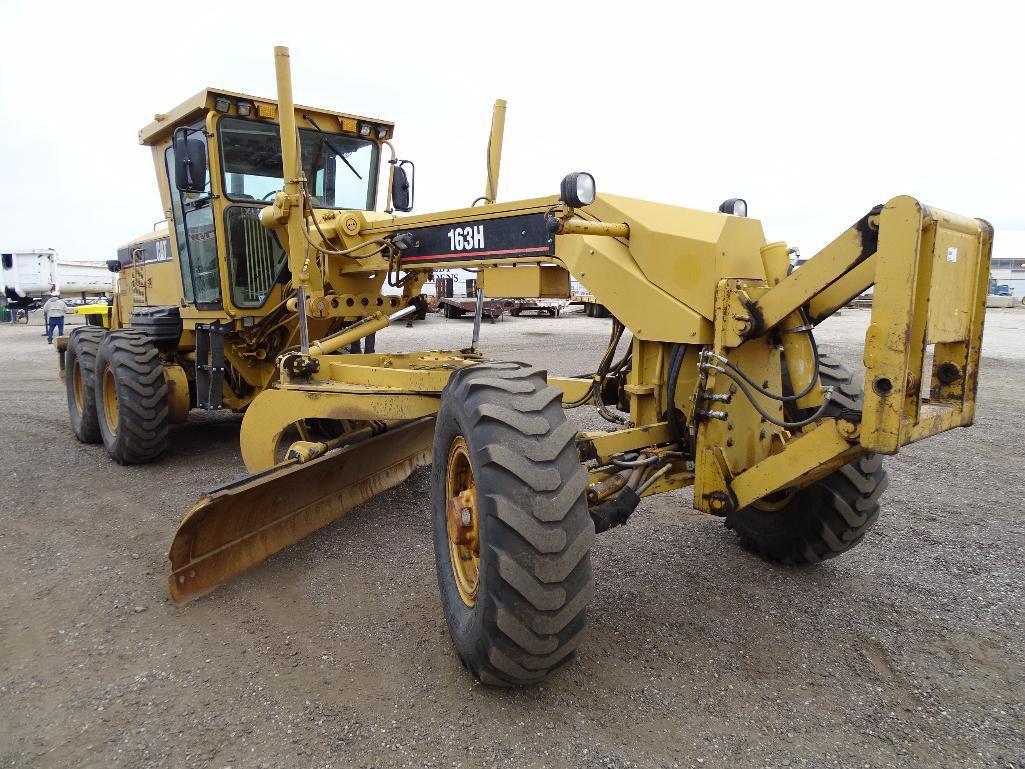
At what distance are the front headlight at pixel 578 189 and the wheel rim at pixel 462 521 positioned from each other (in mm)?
1123

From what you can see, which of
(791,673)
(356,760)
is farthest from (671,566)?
(356,760)

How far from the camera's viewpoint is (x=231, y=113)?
5578 mm

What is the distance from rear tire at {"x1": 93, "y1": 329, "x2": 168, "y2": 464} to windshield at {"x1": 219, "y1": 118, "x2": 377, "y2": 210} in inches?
62.3

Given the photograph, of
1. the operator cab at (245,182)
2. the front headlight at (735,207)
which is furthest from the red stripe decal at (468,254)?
the operator cab at (245,182)

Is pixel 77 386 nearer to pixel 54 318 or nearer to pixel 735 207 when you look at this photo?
pixel 735 207

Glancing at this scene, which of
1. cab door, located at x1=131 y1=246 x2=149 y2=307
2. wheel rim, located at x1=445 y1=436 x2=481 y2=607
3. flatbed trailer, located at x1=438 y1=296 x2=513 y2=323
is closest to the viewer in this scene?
wheel rim, located at x1=445 y1=436 x2=481 y2=607

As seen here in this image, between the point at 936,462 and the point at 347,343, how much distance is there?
5.15 meters

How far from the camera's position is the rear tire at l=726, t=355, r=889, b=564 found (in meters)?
3.53

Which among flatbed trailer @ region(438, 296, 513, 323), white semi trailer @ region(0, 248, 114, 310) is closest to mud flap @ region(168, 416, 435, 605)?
flatbed trailer @ region(438, 296, 513, 323)

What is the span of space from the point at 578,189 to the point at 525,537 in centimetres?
149

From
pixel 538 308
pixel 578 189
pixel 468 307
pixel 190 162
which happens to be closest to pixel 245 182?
pixel 190 162

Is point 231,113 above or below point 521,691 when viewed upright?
above

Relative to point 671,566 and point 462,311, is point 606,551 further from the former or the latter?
point 462,311

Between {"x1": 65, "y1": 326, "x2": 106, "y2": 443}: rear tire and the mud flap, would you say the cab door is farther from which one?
the mud flap
